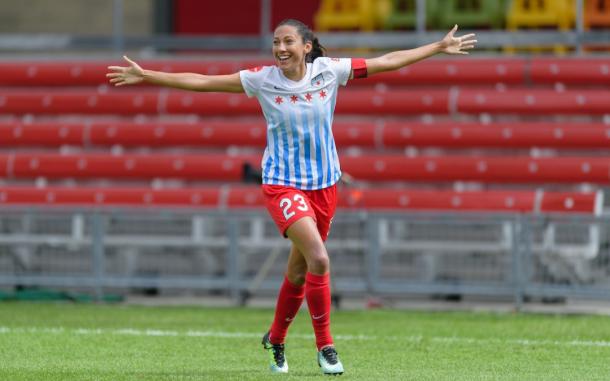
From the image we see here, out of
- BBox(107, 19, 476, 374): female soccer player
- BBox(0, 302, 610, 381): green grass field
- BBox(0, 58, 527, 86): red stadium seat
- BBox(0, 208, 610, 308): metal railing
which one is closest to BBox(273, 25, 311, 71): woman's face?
BBox(107, 19, 476, 374): female soccer player

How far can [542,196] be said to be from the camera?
16172 millimetres

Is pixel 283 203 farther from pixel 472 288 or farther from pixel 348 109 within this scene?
pixel 348 109

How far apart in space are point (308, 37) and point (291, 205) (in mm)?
1007

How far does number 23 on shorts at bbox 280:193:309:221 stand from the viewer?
8250 millimetres

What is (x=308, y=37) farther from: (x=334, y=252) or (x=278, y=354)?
(x=334, y=252)

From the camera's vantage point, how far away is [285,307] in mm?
8727

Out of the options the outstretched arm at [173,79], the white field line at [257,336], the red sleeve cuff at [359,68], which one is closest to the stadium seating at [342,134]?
the white field line at [257,336]

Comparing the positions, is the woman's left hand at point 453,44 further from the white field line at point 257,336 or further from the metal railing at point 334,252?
the metal railing at point 334,252

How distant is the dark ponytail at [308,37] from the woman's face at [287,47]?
0.11 ft

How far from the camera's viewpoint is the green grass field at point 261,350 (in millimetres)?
8734

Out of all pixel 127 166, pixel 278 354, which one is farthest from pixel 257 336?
pixel 127 166

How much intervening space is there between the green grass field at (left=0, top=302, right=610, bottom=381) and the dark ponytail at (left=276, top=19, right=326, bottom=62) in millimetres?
1876

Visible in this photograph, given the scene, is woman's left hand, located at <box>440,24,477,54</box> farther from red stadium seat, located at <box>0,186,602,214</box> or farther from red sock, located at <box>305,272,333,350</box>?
red stadium seat, located at <box>0,186,602,214</box>

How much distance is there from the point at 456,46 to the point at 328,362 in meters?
2.00
